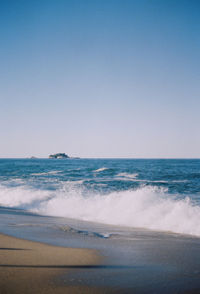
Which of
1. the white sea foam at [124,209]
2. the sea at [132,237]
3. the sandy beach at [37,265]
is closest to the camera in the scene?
the sandy beach at [37,265]

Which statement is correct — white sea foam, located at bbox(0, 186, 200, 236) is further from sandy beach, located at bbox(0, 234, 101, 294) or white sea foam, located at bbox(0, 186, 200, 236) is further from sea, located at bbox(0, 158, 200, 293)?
sandy beach, located at bbox(0, 234, 101, 294)

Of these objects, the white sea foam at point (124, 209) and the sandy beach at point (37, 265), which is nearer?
the sandy beach at point (37, 265)

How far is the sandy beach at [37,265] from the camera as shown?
10.6 ft

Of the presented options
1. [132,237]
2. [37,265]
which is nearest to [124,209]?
[132,237]

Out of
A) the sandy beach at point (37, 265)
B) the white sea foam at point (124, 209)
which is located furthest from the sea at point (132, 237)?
the sandy beach at point (37, 265)

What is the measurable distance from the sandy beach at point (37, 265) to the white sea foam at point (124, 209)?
3881 mm

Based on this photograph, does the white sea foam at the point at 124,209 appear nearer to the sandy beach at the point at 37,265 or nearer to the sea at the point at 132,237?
the sea at the point at 132,237

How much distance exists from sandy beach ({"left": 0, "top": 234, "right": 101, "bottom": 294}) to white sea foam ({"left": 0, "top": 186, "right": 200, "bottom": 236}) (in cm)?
388

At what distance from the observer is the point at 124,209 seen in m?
10.7

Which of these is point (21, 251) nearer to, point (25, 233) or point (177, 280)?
point (25, 233)

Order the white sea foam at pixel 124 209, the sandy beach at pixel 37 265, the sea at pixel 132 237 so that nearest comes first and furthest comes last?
the sandy beach at pixel 37 265, the sea at pixel 132 237, the white sea foam at pixel 124 209

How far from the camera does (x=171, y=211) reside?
9.15 meters

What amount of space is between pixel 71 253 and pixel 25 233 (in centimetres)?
223

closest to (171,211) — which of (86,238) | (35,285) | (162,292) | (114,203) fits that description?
(114,203)
